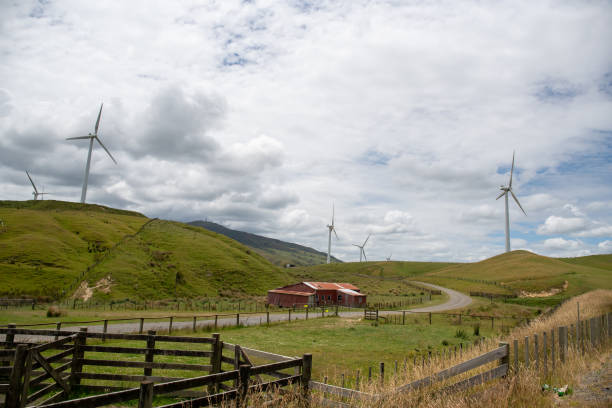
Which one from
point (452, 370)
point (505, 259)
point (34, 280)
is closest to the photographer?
point (452, 370)

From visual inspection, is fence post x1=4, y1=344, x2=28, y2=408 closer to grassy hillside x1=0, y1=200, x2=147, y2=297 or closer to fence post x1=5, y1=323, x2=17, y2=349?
fence post x1=5, y1=323, x2=17, y2=349

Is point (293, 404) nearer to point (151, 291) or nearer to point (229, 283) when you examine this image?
point (151, 291)

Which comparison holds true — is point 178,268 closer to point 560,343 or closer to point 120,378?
point 120,378

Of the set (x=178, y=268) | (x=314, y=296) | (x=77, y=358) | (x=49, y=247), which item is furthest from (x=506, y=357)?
(x=49, y=247)

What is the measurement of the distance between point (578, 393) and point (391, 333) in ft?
72.7

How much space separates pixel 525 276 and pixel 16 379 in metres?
142

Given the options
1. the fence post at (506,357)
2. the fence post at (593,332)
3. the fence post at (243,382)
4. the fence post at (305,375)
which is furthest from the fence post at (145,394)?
the fence post at (593,332)

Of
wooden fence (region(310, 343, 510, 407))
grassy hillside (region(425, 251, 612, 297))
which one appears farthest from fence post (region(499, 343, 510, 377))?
grassy hillside (region(425, 251, 612, 297))

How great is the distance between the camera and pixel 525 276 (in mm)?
123688

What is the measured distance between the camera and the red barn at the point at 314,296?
7106 centimetres

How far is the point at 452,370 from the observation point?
805cm

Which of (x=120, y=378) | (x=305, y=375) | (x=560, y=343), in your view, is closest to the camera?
(x=305, y=375)

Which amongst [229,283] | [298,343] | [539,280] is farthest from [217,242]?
[539,280]

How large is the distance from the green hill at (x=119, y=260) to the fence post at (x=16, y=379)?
5924 centimetres
